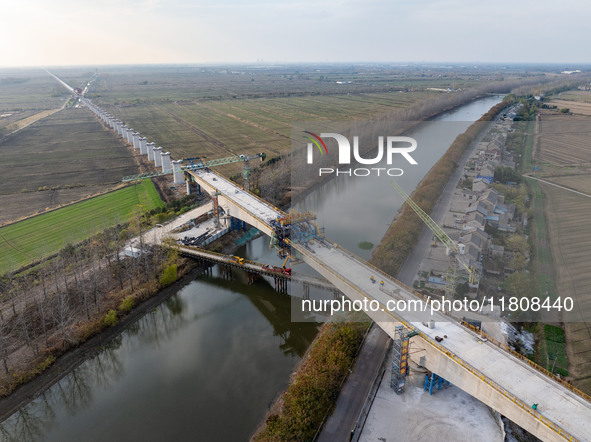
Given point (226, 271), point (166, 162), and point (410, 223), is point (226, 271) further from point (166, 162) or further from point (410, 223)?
point (166, 162)

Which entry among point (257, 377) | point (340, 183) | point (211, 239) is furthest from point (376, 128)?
point (257, 377)

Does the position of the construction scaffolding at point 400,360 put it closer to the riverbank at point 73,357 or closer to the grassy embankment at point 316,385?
the grassy embankment at point 316,385

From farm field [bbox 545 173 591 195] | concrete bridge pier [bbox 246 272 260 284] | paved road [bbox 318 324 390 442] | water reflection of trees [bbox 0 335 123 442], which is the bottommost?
water reflection of trees [bbox 0 335 123 442]

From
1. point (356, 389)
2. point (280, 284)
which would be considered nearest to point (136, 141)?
point (280, 284)

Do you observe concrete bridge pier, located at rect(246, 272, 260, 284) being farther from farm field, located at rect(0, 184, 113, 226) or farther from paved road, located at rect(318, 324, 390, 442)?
farm field, located at rect(0, 184, 113, 226)

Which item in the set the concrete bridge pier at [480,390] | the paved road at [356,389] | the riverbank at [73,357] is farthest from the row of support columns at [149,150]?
the concrete bridge pier at [480,390]

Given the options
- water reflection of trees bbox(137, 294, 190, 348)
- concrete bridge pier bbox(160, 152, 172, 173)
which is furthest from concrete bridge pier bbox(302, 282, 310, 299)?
concrete bridge pier bbox(160, 152, 172, 173)

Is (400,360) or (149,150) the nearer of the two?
(400,360)

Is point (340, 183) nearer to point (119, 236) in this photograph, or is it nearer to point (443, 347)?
point (119, 236)
